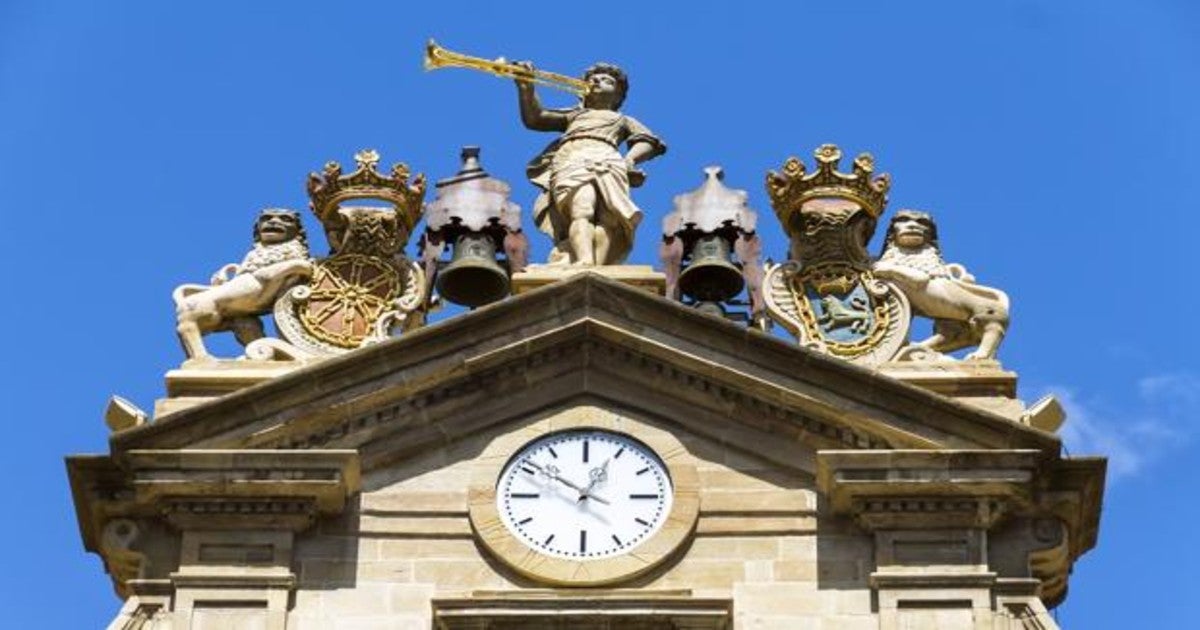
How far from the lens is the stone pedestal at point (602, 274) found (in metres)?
44.9

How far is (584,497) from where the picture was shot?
4297 centimetres

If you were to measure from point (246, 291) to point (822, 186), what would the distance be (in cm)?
602

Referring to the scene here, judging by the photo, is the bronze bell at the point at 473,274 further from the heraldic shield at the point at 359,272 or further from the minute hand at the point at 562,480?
the minute hand at the point at 562,480

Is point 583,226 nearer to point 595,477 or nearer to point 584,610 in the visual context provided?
point 595,477

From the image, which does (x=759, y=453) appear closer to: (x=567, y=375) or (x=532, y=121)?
(x=567, y=375)

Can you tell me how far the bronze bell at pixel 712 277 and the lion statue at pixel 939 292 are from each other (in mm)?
1467

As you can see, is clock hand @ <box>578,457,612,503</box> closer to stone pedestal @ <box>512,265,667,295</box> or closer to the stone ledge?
the stone ledge

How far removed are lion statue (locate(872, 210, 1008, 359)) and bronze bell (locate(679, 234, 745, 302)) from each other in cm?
147

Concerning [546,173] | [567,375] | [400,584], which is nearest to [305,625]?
[400,584]

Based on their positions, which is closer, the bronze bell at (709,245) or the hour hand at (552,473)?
the hour hand at (552,473)

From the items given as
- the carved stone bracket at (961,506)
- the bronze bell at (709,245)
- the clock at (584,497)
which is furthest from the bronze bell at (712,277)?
the carved stone bracket at (961,506)

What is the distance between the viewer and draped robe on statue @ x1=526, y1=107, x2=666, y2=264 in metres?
45.9

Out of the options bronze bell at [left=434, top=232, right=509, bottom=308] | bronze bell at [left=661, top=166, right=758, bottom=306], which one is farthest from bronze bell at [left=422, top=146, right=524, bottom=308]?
bronze bell at [left=661, top=166, right=758, bottom=306]

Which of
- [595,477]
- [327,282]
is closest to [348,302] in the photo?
[327,282]
